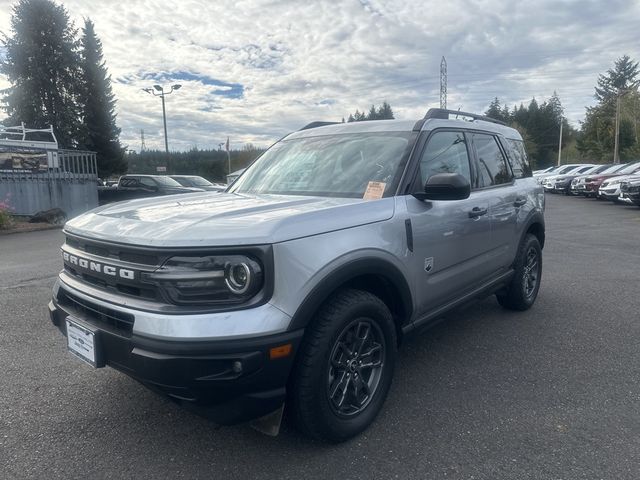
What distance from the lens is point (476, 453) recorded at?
259 centimetres

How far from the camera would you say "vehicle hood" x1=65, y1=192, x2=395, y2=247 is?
2258 millimetres

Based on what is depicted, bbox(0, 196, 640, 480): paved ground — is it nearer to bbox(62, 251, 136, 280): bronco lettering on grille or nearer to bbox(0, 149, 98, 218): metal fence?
bbox(62, 251, 136, 280): bronco lettering on grille

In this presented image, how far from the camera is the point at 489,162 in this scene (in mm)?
4363

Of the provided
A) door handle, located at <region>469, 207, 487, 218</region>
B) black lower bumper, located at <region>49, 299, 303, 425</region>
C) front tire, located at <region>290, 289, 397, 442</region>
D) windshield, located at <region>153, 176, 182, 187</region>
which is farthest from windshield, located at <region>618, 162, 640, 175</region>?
black lower bumper, located at <region>49, 299, 303, 425</region>

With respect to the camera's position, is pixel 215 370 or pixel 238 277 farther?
pixel 238 277

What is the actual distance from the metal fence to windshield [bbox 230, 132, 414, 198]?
45.7ft

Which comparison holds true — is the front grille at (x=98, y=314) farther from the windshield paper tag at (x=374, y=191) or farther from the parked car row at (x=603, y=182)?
the parked car row at (x=603, y=182)

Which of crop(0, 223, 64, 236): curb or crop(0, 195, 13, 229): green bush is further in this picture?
crop(0, 195, 13, 229): green bush

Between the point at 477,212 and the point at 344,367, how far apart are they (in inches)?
71.7

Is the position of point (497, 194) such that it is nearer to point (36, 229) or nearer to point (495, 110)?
point (36, 229)

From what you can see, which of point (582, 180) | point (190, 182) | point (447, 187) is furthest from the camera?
point (582, 180)

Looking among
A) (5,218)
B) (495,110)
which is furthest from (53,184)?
(495,110)

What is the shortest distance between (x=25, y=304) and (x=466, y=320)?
479 centimetres

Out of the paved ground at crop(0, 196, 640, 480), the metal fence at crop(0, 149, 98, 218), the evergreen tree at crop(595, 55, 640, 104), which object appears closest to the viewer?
the paved ground at crop(0, 196, 640, 480)
